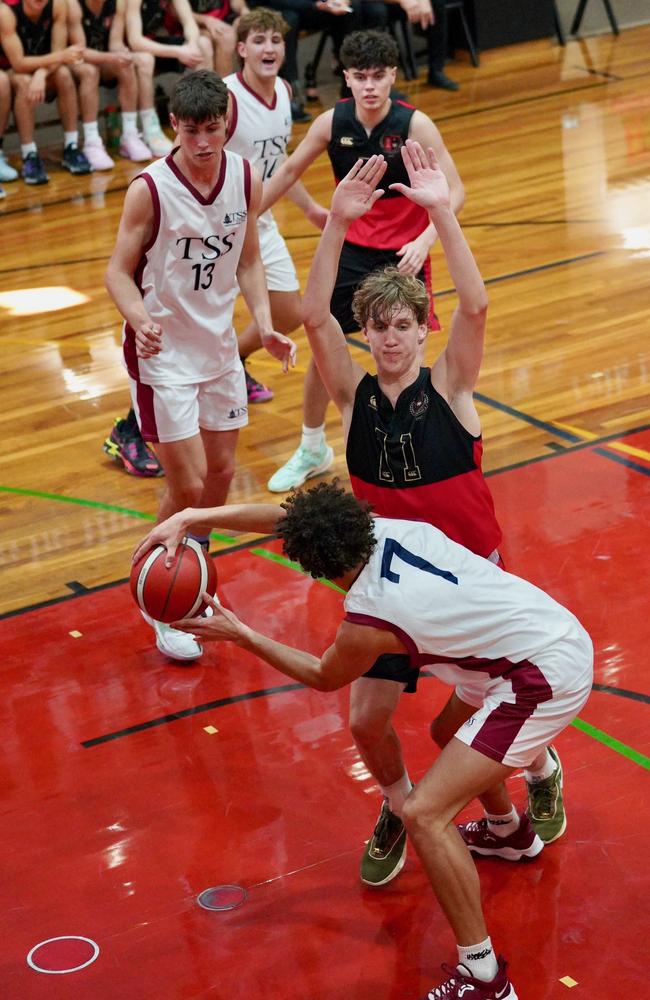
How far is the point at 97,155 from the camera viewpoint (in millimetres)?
11602

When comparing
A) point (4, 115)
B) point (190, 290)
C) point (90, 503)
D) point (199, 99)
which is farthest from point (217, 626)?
point (4, 115)

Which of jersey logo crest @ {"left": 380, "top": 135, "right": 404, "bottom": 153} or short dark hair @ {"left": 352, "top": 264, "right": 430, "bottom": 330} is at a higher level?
short dark hair @ {"left": 352, "top": 264, "right": 430, "bottom": 330}

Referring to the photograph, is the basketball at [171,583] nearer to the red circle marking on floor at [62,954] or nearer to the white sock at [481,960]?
the red circle marking on floor at [62,954]

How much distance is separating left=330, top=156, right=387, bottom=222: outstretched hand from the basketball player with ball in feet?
2.64

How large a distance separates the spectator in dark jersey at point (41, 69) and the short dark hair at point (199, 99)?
7.03 metres

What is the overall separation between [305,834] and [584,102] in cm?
971

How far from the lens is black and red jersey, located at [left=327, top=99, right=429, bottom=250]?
18.6ft

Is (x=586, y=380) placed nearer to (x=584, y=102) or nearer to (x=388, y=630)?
(x=388, y=630)

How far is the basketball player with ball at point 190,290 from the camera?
4.66 meters

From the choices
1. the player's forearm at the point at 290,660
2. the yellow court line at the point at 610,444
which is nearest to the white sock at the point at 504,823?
the player's forearm at the point at 290,660

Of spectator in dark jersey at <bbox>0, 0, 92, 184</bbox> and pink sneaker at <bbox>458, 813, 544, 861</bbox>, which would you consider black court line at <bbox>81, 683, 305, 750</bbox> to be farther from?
spectator in dark jersey at <bbox>0, 0, 92, 184</bbox>

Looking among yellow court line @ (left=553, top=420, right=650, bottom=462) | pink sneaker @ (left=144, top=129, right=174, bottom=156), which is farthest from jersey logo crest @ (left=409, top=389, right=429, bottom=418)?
pink sneaker @ (left=144, top=129, right=174, bottom=156)

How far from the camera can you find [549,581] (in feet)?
17.3

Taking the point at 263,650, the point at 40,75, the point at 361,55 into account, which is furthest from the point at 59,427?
the point at 40,75
